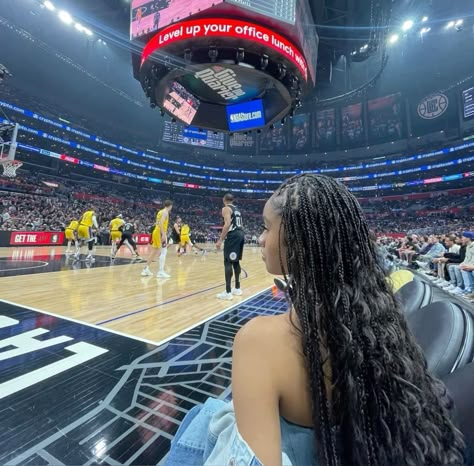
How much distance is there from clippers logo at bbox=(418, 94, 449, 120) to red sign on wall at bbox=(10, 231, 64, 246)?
4493 cm

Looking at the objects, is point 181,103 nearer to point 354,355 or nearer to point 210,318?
point 210,318

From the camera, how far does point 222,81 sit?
895cm

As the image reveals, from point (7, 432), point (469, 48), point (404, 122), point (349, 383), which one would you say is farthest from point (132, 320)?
point (404, 122)

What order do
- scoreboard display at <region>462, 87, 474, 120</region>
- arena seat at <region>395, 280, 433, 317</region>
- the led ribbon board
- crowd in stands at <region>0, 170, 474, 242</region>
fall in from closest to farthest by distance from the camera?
arena seat at <region>395, 280, 433, 317</region>, the led ribbon board, crowd in stands at <region>0, 170, 474, 242</region>, scoreboard display at <region>462, 87, 474, 120</region>

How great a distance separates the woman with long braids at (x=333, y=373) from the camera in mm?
573

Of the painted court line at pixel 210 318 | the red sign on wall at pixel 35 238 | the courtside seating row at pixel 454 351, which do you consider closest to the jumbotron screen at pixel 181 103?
the painted court line at pixel 210 318

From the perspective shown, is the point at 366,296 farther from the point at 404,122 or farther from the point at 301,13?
the point at 404,122

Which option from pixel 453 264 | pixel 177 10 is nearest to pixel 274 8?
pixel 177 10

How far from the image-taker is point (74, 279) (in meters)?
5.84

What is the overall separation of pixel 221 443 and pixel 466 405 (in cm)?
65

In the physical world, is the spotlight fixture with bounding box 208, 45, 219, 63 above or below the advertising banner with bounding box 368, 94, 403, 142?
below

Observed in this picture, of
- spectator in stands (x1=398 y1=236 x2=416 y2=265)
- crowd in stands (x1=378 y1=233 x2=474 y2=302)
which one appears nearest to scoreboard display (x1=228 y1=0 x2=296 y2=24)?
crowd in stands (x1=378 y1=233 x2=474 y2=302)

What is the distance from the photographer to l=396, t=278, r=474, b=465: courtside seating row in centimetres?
64

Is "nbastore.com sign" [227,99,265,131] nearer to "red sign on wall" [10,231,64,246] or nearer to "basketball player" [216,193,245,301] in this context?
"basketball player" [216,193,245,301]
